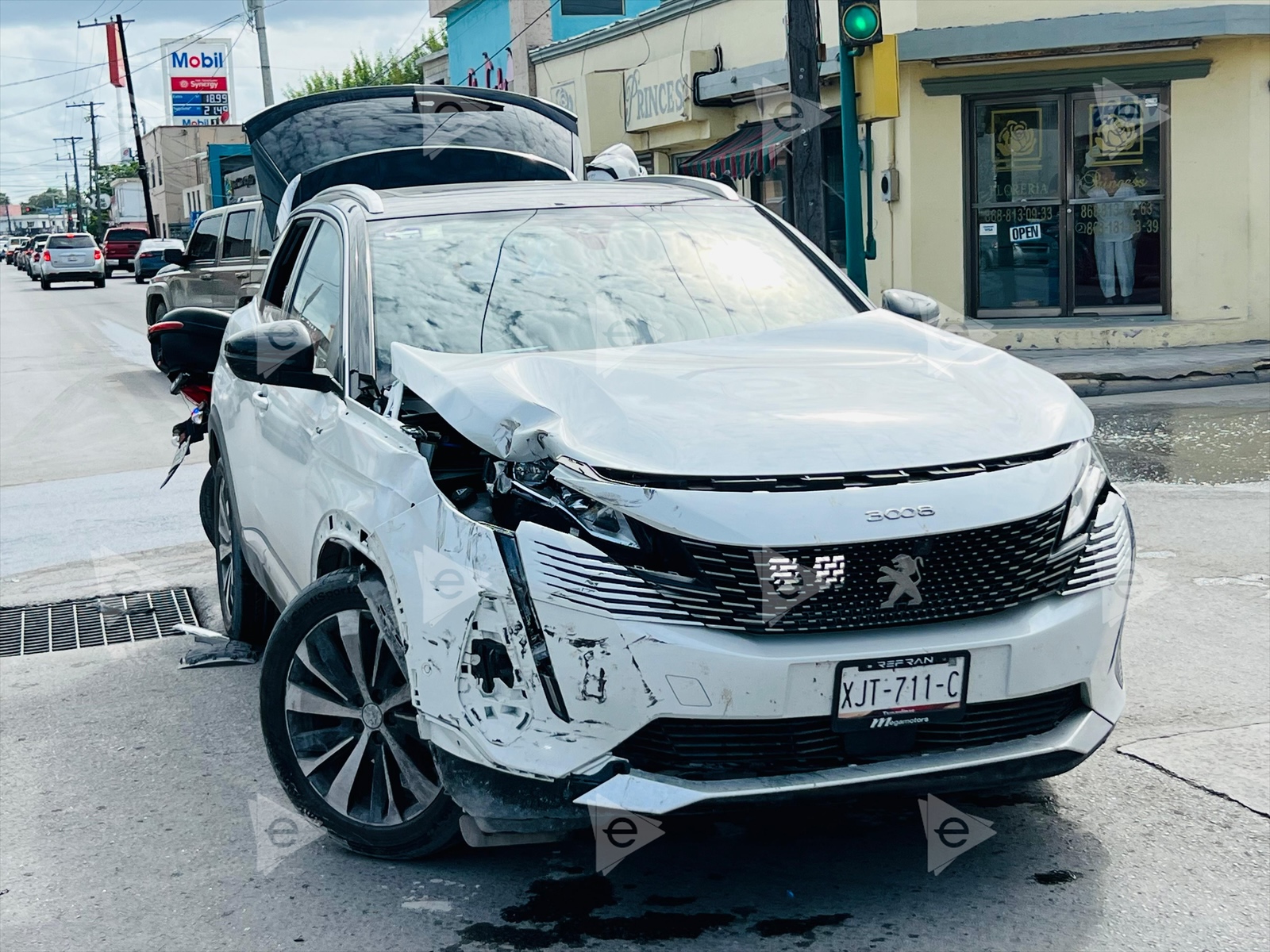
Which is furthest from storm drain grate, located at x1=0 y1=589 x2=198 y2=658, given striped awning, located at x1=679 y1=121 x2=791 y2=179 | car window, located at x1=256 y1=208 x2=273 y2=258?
striped awning, located at x1=679 y1=121 x2=791 y2=179

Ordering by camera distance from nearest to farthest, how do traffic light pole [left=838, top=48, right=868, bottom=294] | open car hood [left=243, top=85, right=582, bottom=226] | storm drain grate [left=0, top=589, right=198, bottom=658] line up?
storm drain grate [left=0, top=589, right=198, bottom=658] → open car hood [left=243, top=85, right=582, bottom=226] → traffic light pole [left=838, top=48, right=868, bottom=294]

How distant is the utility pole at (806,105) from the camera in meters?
13.2

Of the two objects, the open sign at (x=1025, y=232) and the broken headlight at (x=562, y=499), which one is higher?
the open sign at (x=1025, y=232)

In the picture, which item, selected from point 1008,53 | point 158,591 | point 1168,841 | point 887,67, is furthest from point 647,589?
point 1008,53

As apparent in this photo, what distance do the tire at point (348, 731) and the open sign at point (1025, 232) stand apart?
1506cm

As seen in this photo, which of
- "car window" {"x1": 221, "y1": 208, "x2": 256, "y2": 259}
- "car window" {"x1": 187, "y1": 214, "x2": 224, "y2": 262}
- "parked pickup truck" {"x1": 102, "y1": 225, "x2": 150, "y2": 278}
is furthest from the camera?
"parked pickup truck" {"x1": 102, "y1": 225, "x2": 150, "y2": 278}

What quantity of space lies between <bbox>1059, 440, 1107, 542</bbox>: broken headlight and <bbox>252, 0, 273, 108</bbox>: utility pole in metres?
37.3

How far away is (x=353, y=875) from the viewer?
3.82m

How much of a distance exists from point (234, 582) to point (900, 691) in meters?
3.42

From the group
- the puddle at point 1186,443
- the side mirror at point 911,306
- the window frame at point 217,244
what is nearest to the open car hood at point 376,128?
the side mirror at point 911,306

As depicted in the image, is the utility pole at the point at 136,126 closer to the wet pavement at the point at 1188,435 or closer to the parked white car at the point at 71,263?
the parked white car at the point at 71,263

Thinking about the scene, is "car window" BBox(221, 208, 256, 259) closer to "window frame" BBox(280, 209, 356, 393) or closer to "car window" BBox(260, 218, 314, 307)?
"car window" BBox(260, 218, 314, 307)

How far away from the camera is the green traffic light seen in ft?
37.8

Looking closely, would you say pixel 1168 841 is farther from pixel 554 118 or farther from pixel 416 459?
pixel 554 118
